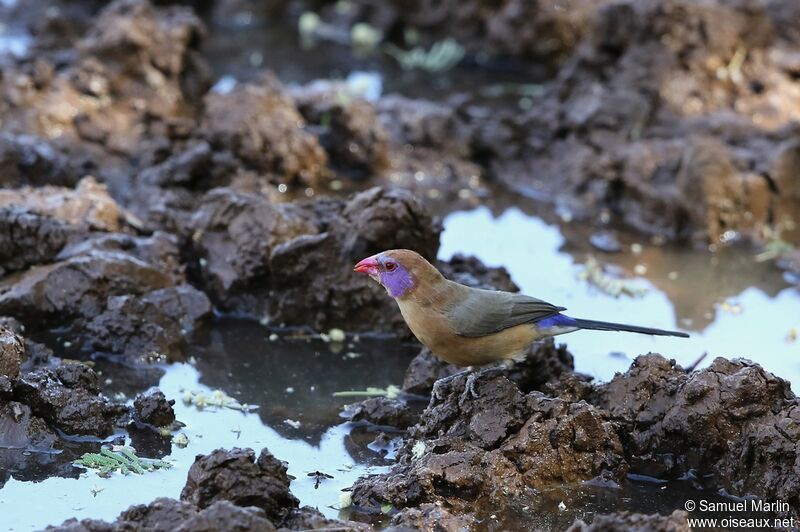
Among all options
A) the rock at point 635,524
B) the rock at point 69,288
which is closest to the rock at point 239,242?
the rock at point 69,288

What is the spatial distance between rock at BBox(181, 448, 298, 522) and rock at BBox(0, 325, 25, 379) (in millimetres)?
1300

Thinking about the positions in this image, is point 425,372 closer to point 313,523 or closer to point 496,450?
point 496,450

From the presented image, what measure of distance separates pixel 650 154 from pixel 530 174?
3.59 ft

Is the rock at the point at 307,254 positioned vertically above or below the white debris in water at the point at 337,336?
above

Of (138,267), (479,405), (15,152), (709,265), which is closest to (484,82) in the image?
(709,265)

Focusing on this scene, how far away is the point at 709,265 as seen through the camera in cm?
846

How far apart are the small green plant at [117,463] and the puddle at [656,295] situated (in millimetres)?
2539

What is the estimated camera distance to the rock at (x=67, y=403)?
554 centimetres

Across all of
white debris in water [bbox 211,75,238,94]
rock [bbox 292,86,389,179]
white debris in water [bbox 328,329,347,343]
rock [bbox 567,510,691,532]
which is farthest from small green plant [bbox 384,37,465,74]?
rock [bbox 567,510,691,532]

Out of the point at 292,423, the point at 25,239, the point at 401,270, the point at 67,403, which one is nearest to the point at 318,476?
the point at 292,423

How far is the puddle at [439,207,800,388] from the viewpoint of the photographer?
23.0 feet

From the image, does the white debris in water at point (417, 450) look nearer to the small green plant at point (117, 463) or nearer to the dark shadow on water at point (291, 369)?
the dark shadow on water at point (291, 369)

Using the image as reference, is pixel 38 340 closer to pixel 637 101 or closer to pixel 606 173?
pixel 606 173

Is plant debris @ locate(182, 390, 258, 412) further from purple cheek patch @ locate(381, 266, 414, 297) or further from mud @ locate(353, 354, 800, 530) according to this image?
purple cheek patch @ locate(381, 266, 414, 297)
